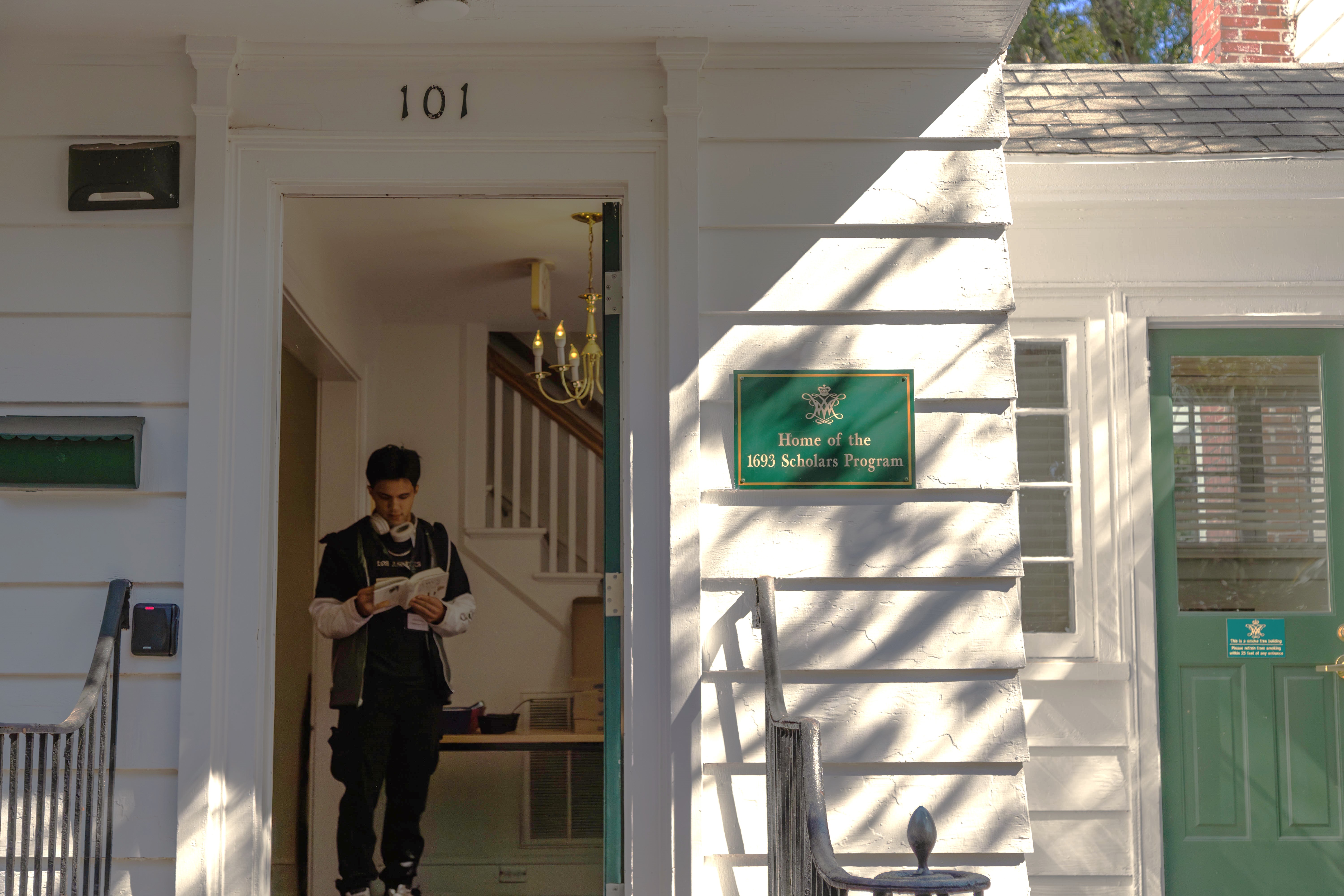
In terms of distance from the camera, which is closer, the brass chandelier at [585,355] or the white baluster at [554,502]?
the brass chandelier at [585,355]

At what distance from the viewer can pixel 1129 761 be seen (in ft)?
12.0

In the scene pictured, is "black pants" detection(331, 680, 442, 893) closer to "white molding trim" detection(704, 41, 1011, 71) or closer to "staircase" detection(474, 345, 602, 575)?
"staircase" detection(474, 345, 602, 575)

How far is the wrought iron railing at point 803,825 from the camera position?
1.56 metres

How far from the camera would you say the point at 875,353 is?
2.90 m

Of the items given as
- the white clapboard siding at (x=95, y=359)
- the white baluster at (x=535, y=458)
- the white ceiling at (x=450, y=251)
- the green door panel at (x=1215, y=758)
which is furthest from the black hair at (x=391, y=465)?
the green door panel at (x=1215, y=758)

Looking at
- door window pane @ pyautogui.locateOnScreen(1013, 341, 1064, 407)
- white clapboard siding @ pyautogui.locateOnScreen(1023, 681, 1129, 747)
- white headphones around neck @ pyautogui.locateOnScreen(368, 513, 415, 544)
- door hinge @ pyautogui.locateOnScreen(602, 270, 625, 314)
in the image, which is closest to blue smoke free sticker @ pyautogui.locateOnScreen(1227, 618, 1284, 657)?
white clapboard siding @ pyautogui.locateOnScreen(1023, 681, 1129, 747)

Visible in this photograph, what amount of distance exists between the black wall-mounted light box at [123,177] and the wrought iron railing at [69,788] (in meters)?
0.95

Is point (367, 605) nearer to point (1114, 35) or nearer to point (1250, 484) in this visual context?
point (1250, 484)

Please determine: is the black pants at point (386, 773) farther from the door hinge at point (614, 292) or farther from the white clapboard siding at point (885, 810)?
the door hinge at point (614, 292)

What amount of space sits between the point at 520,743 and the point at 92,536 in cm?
262

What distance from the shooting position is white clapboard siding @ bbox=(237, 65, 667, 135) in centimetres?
292

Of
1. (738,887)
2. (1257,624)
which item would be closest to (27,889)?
(738,887)

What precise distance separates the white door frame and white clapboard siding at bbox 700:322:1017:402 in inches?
5.8

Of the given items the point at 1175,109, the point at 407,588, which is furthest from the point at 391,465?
the point at 1175,109
